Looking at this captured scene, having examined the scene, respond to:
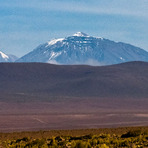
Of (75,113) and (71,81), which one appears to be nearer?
(75,113)

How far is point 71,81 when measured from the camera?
122 metres

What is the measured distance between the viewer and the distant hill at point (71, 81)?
108 meters

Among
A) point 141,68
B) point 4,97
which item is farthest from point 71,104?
point 141,68

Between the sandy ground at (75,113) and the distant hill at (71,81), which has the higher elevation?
the distant hill at (71,81)

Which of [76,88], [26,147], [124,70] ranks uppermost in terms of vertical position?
[124,70]

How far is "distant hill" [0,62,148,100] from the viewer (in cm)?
10783

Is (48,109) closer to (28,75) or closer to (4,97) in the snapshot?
(4,97)

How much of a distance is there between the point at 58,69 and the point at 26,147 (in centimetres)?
12758

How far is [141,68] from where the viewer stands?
5797 inches

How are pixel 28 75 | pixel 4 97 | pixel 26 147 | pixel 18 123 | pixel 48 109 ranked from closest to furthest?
pixel 26 147
pixel 18 123
pixel 48 109
pixel 4 97
pixel 28 75

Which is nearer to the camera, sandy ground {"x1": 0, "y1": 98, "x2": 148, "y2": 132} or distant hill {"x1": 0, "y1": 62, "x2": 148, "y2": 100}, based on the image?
sandy ground {"x1": 0, "y1": 98, "x2": 148, "y2": 132}

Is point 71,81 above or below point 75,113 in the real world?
above

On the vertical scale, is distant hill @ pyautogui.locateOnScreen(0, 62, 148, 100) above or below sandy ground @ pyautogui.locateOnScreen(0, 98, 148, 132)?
above

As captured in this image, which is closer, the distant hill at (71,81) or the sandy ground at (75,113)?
the sandy ground at (75,113)
